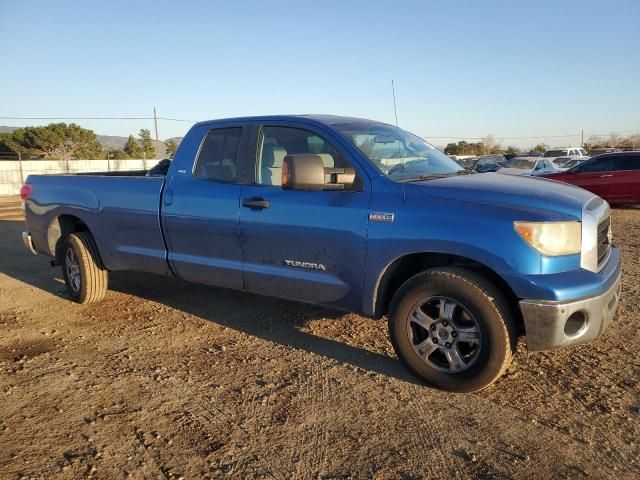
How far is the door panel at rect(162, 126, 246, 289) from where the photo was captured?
14.1 ft

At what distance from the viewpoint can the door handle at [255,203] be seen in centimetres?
405

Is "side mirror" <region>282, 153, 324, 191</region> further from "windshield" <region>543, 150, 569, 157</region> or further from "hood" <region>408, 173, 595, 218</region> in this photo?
"windshield" <region>543, 150, 569, 157</region>

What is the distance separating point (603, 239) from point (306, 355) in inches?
92.8

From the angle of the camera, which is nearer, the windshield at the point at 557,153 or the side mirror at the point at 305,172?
the side mirror at the point at 305,172

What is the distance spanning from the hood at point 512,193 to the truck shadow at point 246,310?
135 cm

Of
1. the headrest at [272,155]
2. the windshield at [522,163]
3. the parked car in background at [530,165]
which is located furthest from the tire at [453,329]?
the windshield at [522,163]

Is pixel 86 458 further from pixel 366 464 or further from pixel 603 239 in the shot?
pixel 603 239

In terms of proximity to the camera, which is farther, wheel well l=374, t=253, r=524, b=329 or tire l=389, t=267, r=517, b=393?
wheel well l=374, t=253, r=524, b=329

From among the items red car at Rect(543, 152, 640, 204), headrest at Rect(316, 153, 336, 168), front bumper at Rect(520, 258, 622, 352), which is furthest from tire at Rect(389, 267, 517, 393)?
red car at Rect(543, 152, 640, 204)

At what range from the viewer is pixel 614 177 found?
1358 cm

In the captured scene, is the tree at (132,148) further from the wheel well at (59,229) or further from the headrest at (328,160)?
the headrest at (328,160)

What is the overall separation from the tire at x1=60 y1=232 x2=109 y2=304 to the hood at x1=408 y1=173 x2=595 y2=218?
3.72 m

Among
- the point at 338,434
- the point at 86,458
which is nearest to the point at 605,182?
the point at 338,434

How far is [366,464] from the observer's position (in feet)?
8.70
